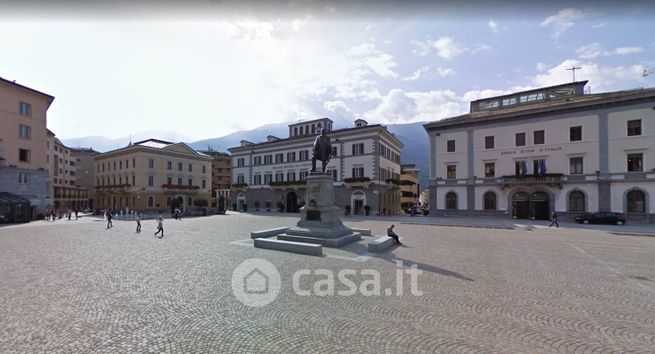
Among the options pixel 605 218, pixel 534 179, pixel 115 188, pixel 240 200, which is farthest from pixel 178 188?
pixel 605 218

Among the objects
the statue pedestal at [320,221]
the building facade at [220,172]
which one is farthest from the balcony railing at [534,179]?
the building facade at [220,172]

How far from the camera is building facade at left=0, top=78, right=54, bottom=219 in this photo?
31673 mm

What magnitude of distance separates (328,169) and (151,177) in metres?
32.6

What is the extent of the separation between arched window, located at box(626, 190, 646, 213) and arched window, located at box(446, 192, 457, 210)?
15.6 meters

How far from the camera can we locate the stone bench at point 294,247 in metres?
11.4

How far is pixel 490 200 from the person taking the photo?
3325 cm

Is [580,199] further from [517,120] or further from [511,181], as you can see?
[517,120]

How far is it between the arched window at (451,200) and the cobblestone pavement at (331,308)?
2456 cm

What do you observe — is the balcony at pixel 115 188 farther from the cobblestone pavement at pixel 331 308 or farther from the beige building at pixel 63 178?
the cobblestone pavement at pixel 331 308

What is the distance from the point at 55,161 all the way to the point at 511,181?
316ft

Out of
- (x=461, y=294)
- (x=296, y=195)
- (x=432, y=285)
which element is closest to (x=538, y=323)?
(x=461, y=294)

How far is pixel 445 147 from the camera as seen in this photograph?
3638 centimetres

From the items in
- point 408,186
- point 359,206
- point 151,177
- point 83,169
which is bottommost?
point 359,206

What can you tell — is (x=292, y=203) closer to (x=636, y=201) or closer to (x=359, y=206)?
(x=359, y=206)
